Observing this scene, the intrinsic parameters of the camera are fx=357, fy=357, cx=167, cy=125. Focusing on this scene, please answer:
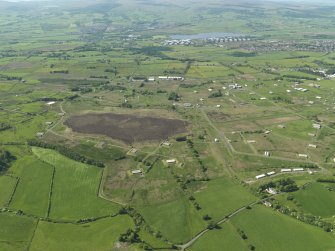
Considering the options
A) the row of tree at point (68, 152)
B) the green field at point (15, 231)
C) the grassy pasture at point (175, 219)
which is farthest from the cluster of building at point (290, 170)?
the green field at point (15, 231)

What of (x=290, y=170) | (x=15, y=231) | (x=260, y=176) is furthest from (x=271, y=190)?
(x=15, y=231)

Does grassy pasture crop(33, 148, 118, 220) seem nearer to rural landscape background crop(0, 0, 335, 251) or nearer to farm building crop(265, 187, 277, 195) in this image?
rural landscape background crop(0, 0, 335, 251)

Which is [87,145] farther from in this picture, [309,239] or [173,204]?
[309,239]

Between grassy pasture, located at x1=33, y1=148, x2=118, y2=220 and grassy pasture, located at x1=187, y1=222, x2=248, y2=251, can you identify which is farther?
grassy pasture, located at x1=33, y1=148, x2=118, y2=220

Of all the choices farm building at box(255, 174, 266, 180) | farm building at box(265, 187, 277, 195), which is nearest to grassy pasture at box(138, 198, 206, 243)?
farm building at box(265, 187, 277, 195)

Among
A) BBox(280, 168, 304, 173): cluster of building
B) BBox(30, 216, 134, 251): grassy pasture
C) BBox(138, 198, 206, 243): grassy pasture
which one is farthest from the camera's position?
BBox(280, 168, 304, 173): cluster of building

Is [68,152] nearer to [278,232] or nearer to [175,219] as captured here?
[175,219]
